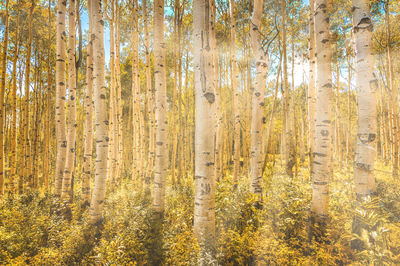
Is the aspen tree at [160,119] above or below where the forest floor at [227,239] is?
above

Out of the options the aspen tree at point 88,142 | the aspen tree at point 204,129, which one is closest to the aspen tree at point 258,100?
the aspen tree at point 204,129

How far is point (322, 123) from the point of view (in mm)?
3543

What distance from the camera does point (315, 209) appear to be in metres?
3.42

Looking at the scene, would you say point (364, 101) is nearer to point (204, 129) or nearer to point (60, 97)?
point (204, 129)

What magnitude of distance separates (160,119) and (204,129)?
6.67 feet

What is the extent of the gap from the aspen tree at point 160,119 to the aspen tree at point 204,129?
5.61ft

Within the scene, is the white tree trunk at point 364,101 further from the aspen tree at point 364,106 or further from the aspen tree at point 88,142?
the aspen tree at point 88,142

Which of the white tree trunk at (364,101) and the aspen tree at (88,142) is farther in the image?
the aspen tree at (88,142)

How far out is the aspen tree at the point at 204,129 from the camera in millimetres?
2758

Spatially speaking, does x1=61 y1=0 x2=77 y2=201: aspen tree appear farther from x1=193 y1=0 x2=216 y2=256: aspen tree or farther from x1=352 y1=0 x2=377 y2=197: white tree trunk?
x1=352 y1=0 x2=377 y2=197: white tree trunk

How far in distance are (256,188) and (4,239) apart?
506 centimetres

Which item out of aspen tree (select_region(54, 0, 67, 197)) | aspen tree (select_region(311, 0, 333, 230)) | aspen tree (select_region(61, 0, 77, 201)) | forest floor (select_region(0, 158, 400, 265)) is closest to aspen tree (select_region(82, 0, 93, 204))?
aspen tree (select_region(61, 0, 77, 201))

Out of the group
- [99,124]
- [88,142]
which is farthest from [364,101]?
[88,142]

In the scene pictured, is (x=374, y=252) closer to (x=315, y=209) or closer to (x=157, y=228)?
(x=315, y=209)
